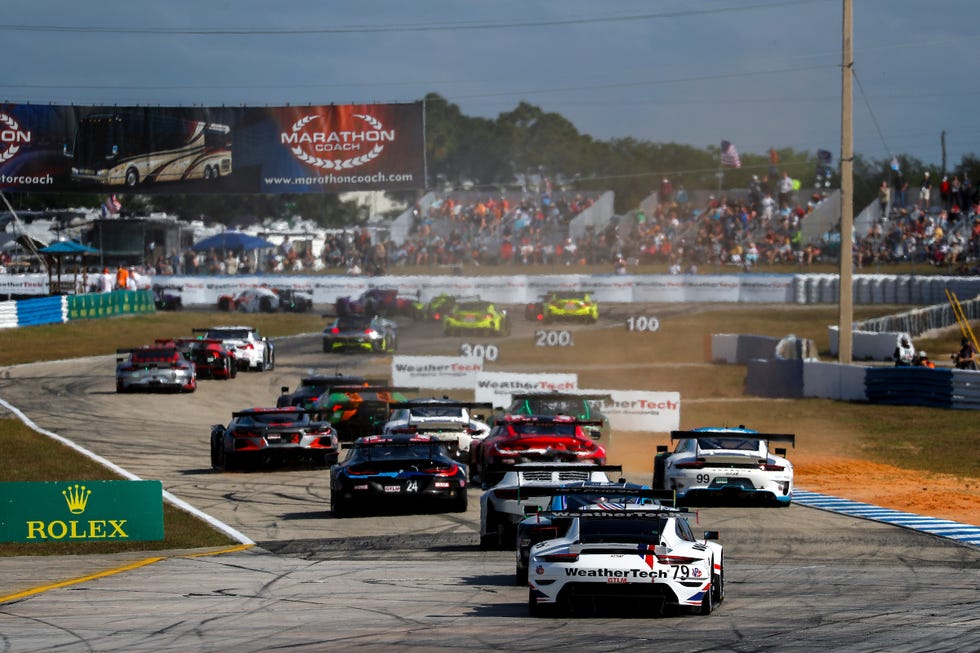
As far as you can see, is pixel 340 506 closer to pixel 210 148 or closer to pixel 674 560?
pixel 674 560

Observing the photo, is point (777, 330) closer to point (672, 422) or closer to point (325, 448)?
point (672, 422)

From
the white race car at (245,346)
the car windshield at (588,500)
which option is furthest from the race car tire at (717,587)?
the white race car at (245,346)

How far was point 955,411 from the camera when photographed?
36.4m

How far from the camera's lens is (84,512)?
18266 millimetres

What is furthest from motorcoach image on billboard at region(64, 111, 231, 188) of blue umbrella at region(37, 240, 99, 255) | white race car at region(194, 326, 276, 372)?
white race car at region(194, 326, 276, 372)

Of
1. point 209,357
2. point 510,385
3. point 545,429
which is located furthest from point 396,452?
point 209,357

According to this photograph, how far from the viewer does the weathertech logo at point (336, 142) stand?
231 ft

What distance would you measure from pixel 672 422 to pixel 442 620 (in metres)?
21.0

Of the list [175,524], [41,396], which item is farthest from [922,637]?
[41,396]

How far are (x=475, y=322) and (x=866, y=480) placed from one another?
1178 inches

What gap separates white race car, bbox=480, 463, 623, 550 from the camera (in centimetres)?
1652

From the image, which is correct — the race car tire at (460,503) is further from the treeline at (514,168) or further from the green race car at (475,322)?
the treeline at (514,168)

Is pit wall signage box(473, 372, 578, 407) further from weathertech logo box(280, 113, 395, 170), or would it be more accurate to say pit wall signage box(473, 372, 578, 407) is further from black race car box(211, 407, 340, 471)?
weathertech logo box(280, 113, 395, 170)

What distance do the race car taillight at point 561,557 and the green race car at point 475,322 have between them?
4284 cm
